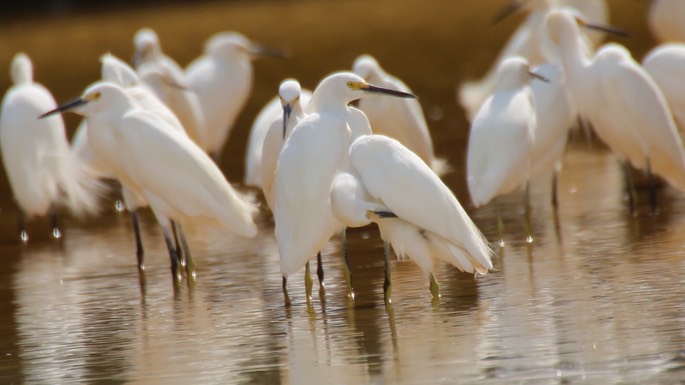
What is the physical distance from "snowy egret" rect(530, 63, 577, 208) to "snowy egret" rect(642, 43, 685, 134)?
810 mm

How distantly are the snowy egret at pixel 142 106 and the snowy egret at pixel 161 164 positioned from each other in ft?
0.64

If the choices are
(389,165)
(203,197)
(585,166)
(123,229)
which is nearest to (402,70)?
(585,166)

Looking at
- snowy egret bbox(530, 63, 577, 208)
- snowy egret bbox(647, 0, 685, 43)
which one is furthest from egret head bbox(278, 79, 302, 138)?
snowy egret bbox(647, 0, 685, 43)

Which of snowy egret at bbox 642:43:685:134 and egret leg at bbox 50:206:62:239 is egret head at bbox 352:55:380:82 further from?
egret leg at bbox 50:206:62:239

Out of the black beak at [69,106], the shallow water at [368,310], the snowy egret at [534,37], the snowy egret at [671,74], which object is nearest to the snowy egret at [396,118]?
the shallow water at [368,310]

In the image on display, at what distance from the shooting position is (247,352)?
6113mm

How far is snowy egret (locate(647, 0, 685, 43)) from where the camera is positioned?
13875 mm

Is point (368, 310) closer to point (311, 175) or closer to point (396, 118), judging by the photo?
point (311, 175)

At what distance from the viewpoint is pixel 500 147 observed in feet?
27.2

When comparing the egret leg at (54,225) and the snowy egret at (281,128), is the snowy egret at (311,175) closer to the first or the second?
the snowy egret at (281,128)

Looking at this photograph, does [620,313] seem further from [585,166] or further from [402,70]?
[402,70]

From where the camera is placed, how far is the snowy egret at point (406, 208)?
661 cm

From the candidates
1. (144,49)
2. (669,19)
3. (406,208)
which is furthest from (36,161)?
(669,19)

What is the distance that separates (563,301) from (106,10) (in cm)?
2739
